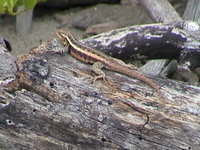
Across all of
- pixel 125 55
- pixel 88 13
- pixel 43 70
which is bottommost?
pixel 88 13

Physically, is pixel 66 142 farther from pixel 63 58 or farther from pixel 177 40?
pixel 177 40

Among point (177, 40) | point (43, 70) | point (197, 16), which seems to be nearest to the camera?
point (43, 70)

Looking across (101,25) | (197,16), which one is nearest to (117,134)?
(197,16)

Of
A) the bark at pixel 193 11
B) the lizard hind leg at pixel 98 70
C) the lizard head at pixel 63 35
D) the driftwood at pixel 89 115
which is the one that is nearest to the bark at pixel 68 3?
the bark at pixel 193 11

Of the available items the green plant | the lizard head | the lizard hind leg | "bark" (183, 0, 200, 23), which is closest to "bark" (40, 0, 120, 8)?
"bark" (183, 0, 200, 23)

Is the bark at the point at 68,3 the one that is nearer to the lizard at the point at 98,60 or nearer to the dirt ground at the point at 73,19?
the dirt ground at the point at 73,19

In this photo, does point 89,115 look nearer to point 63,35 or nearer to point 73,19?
point 63,35

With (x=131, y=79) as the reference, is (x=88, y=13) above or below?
below
